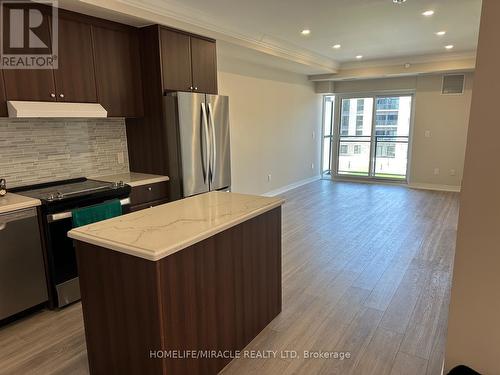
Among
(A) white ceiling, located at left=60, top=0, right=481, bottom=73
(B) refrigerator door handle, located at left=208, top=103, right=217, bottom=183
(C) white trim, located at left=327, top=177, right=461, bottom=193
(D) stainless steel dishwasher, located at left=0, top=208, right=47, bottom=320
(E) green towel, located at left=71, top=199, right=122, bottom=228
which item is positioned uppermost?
(A) white ceiling, located at left=60, top=0, right=481, bottom=73

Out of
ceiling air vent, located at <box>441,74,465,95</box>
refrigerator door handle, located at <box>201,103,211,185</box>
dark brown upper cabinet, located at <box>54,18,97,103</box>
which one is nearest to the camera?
dark brown upper cabinet, located at <box>54,18,97,103</box>

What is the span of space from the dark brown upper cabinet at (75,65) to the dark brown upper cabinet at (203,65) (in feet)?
3.51

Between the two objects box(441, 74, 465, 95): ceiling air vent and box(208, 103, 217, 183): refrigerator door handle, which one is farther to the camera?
box(441, 74, 465, 95): ceiling air vent

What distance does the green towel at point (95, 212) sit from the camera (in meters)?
2.70

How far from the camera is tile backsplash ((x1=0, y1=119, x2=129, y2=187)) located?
2.91m

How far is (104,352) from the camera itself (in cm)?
186

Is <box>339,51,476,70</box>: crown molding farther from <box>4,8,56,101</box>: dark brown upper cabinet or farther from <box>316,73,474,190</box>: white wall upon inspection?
<box>4,8,56,101</box>: dark brown upper cabinet

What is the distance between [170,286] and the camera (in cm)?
162

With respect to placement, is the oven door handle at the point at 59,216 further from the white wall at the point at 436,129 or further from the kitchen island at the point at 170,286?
the white wall at the point at 436,129

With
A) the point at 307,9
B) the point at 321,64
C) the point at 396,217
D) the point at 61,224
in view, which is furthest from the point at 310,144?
the point at 61,224

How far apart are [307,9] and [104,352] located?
3595 millimetres

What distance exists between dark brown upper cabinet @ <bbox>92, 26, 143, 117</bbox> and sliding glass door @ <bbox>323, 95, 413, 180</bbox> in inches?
229

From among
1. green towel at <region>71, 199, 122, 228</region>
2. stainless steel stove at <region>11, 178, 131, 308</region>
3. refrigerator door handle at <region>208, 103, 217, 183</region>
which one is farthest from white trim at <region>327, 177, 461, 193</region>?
stainless steel stove at <region>11, 178, 131, 308</region>

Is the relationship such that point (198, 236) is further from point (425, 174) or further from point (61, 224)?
point (425, 174)
